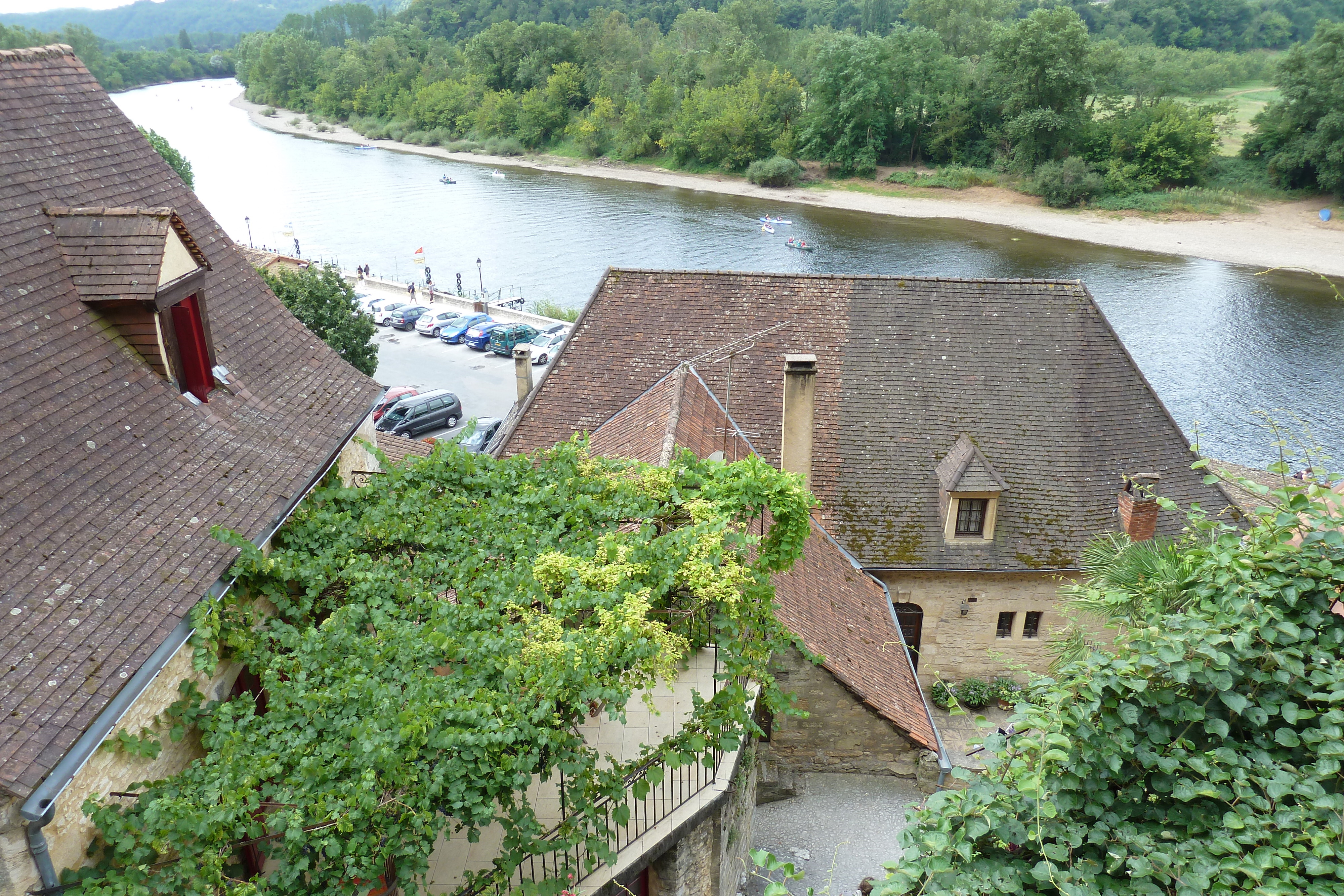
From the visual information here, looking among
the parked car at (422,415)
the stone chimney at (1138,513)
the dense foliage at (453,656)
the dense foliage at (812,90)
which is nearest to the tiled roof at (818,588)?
the dense foliage at (453,656)

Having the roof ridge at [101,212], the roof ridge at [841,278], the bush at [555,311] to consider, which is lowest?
the bush at [555,311]

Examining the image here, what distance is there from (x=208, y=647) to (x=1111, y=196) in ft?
250

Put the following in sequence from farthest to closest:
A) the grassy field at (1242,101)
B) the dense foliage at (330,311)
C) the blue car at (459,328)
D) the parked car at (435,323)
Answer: the grassy field at (1242,101), the parked car at (435,323), the blue car at (459,328), the dense foliage at (330,311)

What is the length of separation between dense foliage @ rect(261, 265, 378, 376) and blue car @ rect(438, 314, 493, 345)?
12.2 meters

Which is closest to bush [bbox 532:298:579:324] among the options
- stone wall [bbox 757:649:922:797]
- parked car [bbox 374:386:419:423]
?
parked car [bbox 374:386:419:423]

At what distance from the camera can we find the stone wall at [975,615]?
18172mm

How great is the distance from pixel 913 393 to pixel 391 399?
69.0 feet

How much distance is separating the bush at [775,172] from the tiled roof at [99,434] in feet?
247

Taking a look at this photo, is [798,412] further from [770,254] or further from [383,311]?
[770,254]

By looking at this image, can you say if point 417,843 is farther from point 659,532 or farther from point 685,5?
point 685,5

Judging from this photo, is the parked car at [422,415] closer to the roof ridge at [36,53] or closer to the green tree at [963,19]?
the roof ridge at [36,53]

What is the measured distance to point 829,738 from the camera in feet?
47.1

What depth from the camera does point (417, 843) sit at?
6.48 metres

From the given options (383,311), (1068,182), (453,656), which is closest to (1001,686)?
(453,656)
